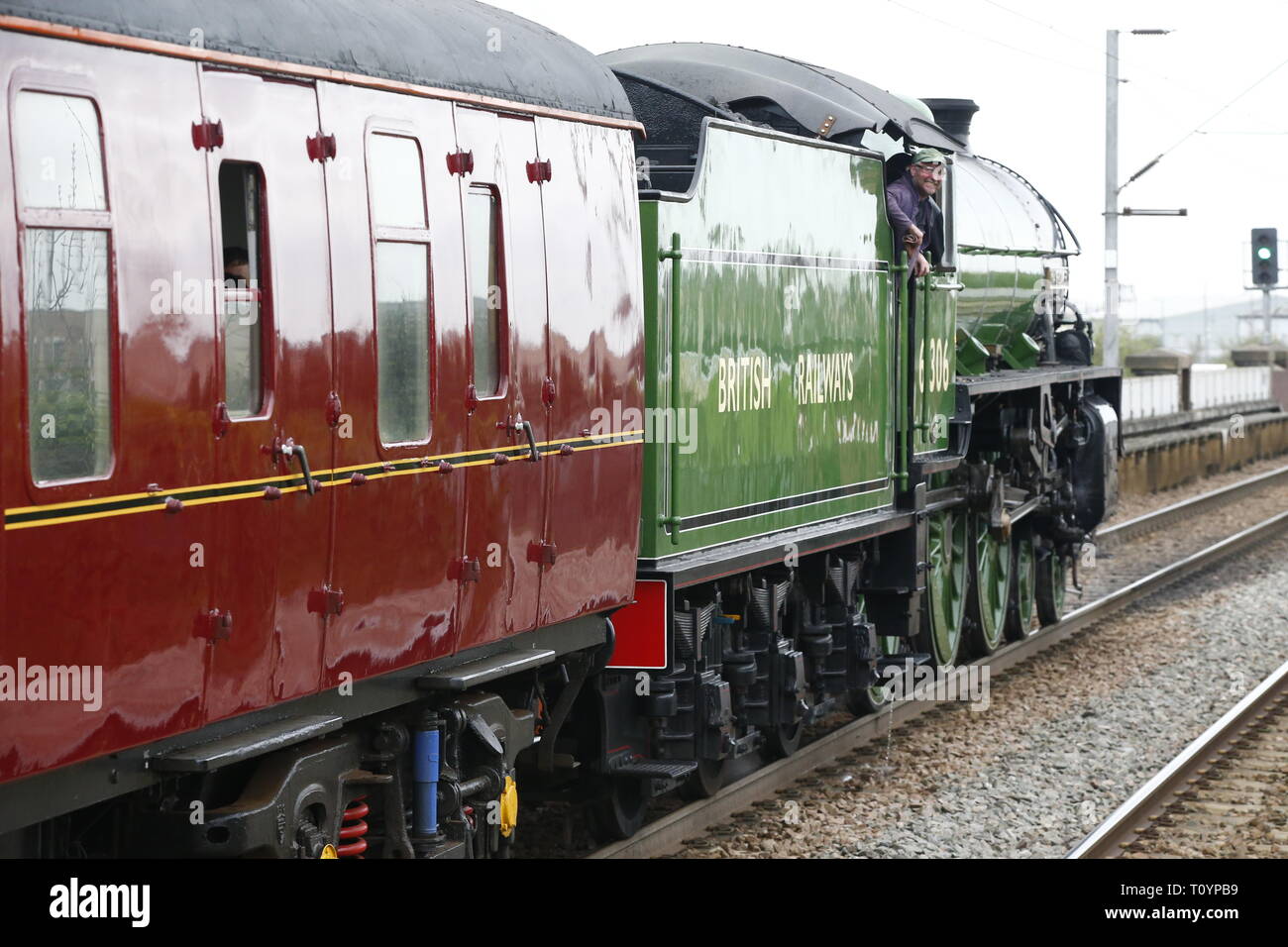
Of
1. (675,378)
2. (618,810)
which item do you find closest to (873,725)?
(618,810)

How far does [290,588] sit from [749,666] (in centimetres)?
409

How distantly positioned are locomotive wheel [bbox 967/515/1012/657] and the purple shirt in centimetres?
354

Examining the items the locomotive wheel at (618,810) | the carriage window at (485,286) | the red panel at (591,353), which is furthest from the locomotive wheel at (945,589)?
the carriage window at (485,286)

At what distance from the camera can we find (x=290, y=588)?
522cm

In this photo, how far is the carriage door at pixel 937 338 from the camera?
36.3 feet

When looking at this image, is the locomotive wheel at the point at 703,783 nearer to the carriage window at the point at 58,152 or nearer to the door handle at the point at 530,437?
the door handle at the point at 530,437

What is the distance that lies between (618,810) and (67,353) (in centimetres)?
455

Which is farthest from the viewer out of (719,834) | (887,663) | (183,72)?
(887,663)

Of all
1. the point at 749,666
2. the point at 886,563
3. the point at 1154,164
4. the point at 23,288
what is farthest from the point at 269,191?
the point at 1154,164

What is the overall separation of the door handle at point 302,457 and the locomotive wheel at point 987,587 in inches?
359

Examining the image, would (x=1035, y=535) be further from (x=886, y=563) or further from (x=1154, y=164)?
(x=1154, y=164)

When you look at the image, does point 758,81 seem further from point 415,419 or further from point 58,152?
point 58,152

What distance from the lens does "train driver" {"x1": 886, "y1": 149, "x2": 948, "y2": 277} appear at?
10.6m

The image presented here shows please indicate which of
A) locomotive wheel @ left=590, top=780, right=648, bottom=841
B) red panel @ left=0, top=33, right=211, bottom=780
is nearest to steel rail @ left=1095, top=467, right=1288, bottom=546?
locomotive wheel @ left=590, top=780, right=648, bottom=841
